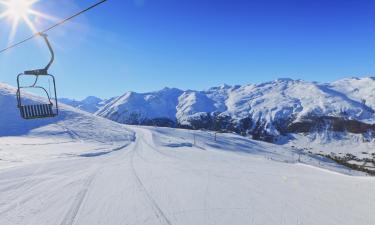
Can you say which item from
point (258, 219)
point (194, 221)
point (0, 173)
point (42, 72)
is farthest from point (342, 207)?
point (0, 173)

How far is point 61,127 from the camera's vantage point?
10681 cm

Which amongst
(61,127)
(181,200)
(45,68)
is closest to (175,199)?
(181,200)

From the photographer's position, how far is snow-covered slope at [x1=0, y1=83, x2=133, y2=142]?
95912 mm

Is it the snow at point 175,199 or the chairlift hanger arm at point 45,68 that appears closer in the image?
the snow at point 175,199

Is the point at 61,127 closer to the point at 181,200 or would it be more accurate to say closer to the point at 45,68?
the point at 45,68

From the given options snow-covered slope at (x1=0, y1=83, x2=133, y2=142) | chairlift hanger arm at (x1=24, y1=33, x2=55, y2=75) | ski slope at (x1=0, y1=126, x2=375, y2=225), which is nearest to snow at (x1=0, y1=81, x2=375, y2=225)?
ski slope at (x1=0, y1=126, x2=375, y2=225)

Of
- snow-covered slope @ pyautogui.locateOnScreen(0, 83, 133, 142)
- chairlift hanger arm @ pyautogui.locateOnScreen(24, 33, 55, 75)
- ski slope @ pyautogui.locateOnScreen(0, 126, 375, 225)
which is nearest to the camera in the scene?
ski slope @ pyautogui.locateOnScreen(0, 126, 375, 225)

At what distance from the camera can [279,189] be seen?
15.4m

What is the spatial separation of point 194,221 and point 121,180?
8.42m

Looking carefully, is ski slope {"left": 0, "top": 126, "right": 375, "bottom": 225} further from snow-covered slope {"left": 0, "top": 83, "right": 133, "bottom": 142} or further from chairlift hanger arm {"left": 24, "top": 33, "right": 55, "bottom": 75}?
snow-covered slope {"left": 0, "top": 83, "right": 133, "bottom": 142}

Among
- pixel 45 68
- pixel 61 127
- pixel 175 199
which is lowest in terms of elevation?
pixel 175 199

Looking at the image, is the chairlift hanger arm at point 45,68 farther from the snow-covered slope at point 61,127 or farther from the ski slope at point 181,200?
the snow-covered slope at point 61,127

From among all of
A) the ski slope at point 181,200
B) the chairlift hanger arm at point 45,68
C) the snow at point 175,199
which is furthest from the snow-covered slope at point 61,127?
the chairlift hanger arm at point 45,68

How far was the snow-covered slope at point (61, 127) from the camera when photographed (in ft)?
315
